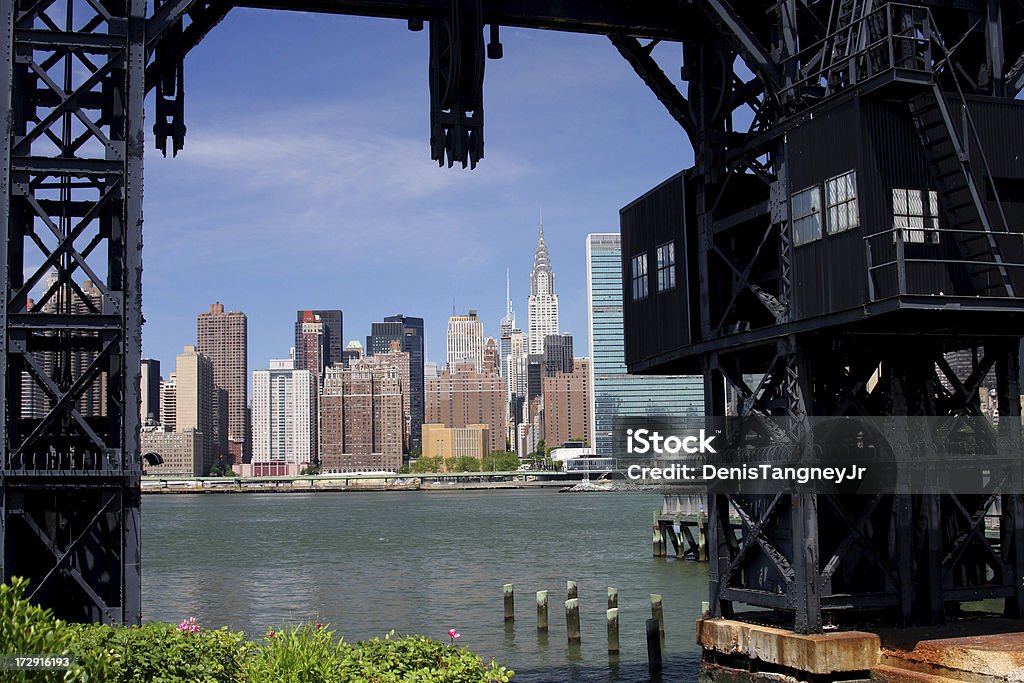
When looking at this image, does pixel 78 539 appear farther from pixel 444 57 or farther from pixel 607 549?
pixel 607 549

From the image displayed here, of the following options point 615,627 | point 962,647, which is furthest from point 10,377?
point 615,627

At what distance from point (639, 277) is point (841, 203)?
7.98 meters

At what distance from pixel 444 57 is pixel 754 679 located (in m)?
14.1

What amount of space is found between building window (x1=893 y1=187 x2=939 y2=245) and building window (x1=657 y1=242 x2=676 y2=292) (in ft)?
21.4

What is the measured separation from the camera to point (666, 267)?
88.1ft

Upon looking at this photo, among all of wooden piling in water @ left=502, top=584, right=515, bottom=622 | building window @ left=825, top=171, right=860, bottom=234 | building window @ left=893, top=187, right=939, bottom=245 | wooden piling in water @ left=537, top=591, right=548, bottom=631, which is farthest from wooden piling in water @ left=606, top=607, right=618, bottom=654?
building window @ left=893, top=187, right=939, bottom=245

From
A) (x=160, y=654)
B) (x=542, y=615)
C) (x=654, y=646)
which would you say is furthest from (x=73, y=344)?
(x=542, y=615)

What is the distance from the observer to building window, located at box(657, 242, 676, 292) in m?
26.5

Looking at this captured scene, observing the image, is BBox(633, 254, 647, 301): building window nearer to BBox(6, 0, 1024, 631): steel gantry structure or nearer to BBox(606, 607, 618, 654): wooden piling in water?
BBox(6, 0, 1024, 631): steel gantry structure

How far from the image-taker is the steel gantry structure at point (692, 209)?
1836 cm

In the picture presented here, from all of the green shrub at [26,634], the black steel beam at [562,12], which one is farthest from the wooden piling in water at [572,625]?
the green shrub at [26,634]

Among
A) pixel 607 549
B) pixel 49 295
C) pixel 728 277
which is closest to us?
pixel 49 295

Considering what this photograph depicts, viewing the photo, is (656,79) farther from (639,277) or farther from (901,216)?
(901,216)

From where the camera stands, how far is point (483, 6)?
23469 millimetres
